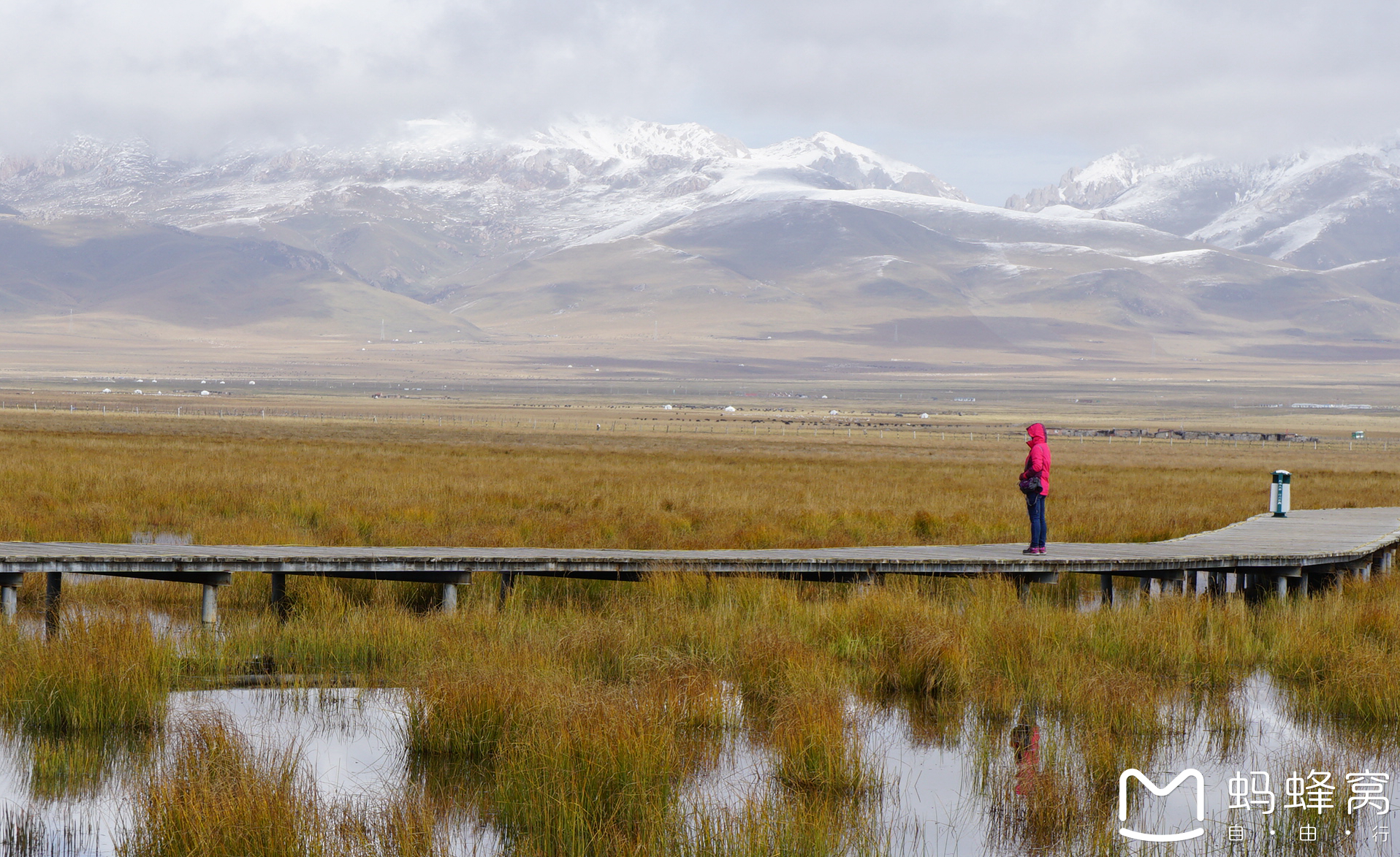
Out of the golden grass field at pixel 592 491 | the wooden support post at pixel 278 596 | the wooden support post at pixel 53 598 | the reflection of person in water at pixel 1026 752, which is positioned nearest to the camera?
the reflection of person in water at pixel 1026 752

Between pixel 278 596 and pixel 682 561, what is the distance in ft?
12.7

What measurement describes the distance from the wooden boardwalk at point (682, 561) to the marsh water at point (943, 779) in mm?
2606

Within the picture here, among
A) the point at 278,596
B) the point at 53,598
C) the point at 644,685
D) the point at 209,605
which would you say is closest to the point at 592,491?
the point at 278,596

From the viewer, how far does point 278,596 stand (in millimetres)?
12836

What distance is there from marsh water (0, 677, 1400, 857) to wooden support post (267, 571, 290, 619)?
3316 mm

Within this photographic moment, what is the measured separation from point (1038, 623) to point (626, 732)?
17.7 ft

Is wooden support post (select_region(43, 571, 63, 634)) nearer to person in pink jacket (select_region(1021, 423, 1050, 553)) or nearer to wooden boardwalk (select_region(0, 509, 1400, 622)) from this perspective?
wooden boardwalk (select_region(0, 509, 1400, 622))

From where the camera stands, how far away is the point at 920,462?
44312 millimetres

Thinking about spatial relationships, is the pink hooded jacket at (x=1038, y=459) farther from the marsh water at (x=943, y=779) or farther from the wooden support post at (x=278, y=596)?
the wooden support post at (x=278, y=596)

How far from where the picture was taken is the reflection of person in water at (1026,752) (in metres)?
7.61

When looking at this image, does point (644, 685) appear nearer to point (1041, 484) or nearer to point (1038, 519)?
point (1038, 519)

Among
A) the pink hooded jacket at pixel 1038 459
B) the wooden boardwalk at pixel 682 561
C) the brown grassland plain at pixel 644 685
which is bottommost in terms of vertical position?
the brown grassland plain at pixel 644 685

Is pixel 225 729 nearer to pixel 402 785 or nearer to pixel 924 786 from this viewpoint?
pixel 402 785

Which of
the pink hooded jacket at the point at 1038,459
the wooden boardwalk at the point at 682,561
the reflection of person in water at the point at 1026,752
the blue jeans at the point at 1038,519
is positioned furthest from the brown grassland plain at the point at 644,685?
the pink hooded jacket at the point at 1038,459
